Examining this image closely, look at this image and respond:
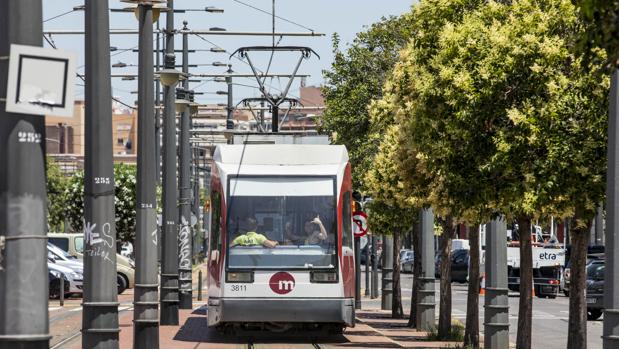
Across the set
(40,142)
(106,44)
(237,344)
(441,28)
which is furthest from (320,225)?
(40,142)

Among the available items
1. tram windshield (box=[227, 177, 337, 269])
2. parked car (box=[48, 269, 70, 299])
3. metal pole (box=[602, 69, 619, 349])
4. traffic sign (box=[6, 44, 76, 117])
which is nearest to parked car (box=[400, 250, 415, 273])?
parked car (box=[48, 269, 70, 299])

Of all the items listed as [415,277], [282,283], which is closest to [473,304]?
[282,283]

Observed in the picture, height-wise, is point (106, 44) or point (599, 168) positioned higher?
point (106, 44)

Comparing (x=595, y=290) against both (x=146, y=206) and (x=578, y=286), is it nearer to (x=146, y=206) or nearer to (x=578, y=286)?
(x=578, y=286)

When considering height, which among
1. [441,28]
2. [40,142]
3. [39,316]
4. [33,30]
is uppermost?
[441,28]

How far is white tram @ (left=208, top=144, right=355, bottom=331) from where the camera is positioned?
2395cm

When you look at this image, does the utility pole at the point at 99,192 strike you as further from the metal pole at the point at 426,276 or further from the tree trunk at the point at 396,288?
the tree trunk at the point at 396,288

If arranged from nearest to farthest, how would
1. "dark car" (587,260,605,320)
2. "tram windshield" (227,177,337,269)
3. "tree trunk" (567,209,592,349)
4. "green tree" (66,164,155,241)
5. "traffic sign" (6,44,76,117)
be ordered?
"traffic sign" (6,44,76,117) < "tree trunk" (567,209,592,349) < "tram windshield" (227,177,337,269) < "dark car" (587,260,605,320) < "green tree" (66,164,155,241)

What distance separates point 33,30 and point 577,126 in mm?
9528

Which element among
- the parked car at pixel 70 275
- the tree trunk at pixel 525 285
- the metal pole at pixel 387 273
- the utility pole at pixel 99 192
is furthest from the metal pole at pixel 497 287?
the parked car at pixel 70 275

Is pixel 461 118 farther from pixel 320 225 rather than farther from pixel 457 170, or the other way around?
pixel 320 225

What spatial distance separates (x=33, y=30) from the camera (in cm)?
911

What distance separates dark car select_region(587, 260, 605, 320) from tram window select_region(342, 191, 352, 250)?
1540cm

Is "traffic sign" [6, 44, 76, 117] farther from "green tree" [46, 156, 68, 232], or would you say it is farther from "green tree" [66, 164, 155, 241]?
"green tree" [46, 156, 68, 232]
